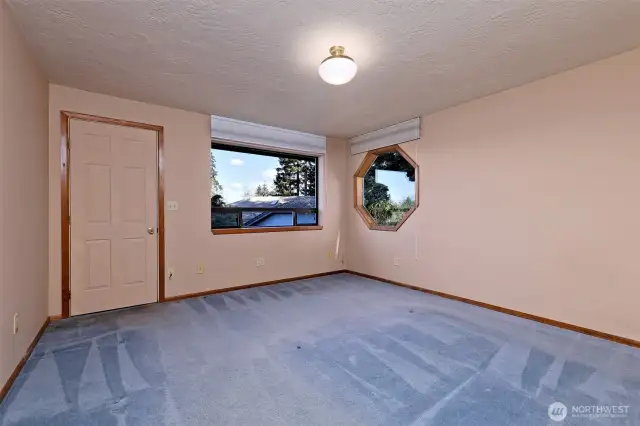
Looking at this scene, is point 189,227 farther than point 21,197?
Yes

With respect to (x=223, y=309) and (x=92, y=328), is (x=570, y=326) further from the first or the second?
(x=92, y=328)

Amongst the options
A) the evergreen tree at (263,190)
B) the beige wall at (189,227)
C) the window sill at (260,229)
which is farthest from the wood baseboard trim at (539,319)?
the evergreen tree at (263,190)

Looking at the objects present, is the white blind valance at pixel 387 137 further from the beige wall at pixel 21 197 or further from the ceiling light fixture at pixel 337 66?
the beige wall at pixel 21 197

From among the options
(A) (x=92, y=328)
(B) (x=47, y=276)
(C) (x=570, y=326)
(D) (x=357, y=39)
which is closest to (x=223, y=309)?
(A) (x=92, y=328)

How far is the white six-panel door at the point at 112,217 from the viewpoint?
3135mm

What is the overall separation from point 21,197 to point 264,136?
2.72m

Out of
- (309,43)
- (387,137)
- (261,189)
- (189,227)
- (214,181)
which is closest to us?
(309,43)

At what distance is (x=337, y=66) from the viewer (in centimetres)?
229

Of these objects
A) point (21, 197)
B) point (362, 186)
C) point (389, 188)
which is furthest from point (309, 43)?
point (362, 186)

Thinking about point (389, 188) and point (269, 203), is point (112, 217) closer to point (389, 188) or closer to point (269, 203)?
point (269, 203)

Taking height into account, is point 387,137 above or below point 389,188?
above

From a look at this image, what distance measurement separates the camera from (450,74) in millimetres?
2789

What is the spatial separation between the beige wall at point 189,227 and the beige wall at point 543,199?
197 centimetres

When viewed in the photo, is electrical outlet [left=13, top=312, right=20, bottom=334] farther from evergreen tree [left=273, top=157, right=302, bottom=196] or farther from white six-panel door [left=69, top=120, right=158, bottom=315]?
evergreen tree [left=273, top=157, right=302, bottom=196]
